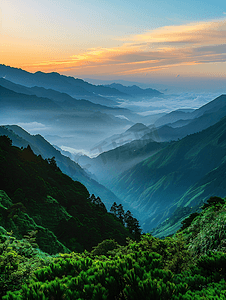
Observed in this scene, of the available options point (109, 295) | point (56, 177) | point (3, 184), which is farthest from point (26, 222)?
point (56, 177)

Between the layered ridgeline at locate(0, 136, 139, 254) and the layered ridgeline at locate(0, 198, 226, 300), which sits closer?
the layered ridgeline at locate(0, 198, 226, 300)

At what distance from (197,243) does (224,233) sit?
186 inches

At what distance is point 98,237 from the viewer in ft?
255

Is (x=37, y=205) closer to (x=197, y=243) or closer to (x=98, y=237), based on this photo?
(x=98, y=237)

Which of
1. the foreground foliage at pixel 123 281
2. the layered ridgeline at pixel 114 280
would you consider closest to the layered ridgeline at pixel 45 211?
the layered ridgeline at pixel 114 280

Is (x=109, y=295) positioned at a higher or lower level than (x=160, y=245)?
higher

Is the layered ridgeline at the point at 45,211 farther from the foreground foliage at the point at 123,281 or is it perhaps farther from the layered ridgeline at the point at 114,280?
the foreground foliage at the point at 123,281

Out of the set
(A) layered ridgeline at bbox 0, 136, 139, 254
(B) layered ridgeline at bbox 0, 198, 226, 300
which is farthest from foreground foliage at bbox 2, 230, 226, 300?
(A) layered ridgeline at bbox 0, 136, 139, 254

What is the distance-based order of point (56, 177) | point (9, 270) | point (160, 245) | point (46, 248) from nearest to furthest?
point (9, 270) → point (160, 245) → point (46, 248) → point (56, 177)

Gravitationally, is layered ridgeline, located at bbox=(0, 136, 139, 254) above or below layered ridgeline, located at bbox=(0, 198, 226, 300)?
below

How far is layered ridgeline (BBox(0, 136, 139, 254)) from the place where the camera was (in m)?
56.7

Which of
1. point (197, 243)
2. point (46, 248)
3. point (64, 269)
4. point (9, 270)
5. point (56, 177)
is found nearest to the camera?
point (64, 269)

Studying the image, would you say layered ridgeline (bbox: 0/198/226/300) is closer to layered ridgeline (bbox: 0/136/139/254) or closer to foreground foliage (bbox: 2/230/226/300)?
foreground foliage (bbox: 2/230/226/300)

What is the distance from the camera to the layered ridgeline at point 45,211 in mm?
56688
